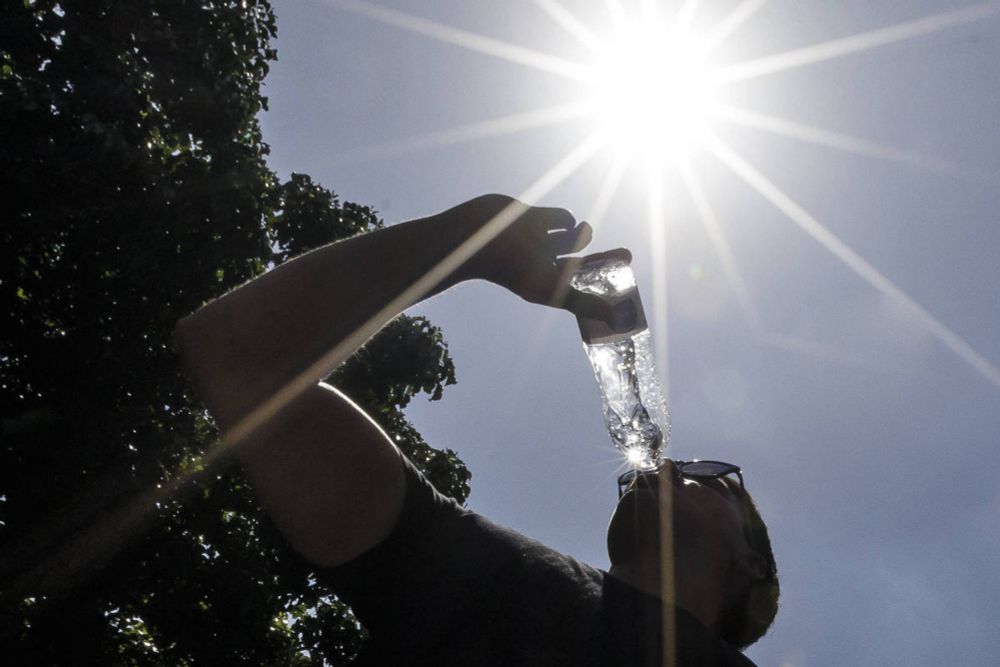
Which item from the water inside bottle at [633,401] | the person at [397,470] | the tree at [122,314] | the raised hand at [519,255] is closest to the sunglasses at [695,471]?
the water inside bottle at [633,401]

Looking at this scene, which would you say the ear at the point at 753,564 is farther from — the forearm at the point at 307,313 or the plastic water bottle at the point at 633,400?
the forearm at the point at 307,313

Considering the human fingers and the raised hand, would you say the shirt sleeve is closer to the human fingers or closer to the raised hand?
the raised hand

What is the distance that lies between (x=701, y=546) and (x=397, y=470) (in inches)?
61.5

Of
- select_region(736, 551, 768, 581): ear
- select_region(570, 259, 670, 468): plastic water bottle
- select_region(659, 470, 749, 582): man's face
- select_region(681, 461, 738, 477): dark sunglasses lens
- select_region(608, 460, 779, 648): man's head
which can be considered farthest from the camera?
select_region(570, 259, 670, 468): plastic water bottle

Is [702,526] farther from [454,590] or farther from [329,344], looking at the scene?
[329,344]

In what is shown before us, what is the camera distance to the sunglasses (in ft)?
10.00

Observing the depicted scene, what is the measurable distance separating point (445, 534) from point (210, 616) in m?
7.47

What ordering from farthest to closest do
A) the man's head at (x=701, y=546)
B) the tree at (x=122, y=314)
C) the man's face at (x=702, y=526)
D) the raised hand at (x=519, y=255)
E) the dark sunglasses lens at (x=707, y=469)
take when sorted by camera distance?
1. the tree at (x=122, y=314)
2. the dark sunglasses lens at (x=707, y=469)
3. the man's face at (x=702, y=526)
4. the man's head at (x=701, y=546)
5. the raised hand at (x=519, y=255)

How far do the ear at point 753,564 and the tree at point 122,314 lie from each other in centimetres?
614

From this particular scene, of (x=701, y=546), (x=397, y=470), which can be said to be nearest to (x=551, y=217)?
(x=397, y=470)

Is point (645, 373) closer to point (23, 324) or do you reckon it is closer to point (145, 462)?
point (145, 462)

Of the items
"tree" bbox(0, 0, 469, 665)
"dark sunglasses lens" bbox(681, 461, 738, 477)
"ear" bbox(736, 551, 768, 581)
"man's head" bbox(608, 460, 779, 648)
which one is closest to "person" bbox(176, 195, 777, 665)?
"man's head" bbox(608, 460, 779, 648)

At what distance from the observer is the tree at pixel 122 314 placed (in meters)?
6.62

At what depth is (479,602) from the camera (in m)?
1.69
